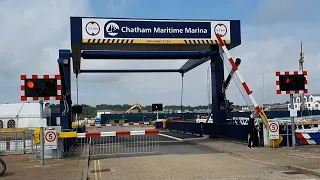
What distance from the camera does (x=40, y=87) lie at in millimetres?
15508

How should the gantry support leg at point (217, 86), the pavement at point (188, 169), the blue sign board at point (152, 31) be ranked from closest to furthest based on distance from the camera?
the pavement at point (188, 169) → the blue sign board at point (152, 31) → the gantry support leg at point (217, 86)

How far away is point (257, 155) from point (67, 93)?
11977mm

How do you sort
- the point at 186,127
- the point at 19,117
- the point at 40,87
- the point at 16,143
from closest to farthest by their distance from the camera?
the point at 40,87
the point at 16,143
the point at 186,127
the point at 19,117

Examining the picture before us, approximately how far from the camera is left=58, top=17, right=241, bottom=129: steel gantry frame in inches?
850

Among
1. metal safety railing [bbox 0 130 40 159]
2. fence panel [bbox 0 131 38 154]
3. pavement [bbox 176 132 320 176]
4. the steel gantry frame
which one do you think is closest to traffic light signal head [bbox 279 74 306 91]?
pavement [bbox 176 132 320 176]

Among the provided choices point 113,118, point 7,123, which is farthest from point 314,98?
point 7,123

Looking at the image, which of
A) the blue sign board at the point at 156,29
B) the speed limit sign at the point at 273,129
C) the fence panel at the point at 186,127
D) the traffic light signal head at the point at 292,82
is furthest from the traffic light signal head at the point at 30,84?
the fence panel at the point at 186,127

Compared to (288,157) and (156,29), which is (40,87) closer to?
(156,29)

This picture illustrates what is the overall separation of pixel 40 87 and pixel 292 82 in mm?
10419

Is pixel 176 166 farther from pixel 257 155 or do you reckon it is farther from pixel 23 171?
pixel 23 171

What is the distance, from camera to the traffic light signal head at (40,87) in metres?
15.4

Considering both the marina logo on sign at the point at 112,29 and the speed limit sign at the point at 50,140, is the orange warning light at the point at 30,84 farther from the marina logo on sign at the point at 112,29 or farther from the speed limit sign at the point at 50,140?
the marina logo on sign at the point at 112,29

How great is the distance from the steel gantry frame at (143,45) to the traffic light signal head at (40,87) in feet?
19.8

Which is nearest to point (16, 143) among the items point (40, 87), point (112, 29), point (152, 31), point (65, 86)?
point (65, 86)
